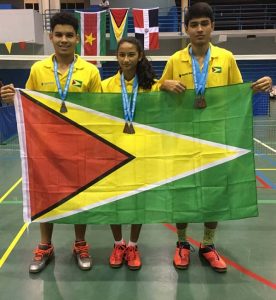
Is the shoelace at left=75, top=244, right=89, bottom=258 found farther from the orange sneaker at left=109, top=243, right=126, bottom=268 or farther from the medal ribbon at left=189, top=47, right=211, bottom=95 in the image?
the medal ribbon at left=189, top=47, right=211, bottom=95

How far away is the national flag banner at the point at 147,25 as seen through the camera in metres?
13.7

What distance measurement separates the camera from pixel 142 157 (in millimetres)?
2959

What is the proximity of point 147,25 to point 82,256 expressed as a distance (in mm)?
12017

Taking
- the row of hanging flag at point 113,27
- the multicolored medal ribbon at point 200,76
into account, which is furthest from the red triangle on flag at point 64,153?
the row of hanging flag at point 113,27

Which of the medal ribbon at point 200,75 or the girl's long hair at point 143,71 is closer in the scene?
the medal ribbon at point 200,75

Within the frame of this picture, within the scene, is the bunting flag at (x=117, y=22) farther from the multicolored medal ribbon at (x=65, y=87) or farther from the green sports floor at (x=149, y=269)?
the multicolored medal ribbon at (x=65, y=87)

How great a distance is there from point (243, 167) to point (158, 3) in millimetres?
17394

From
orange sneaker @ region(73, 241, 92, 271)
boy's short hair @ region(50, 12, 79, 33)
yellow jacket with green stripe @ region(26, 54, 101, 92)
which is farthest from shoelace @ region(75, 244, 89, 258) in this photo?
boy's short hair @ region(50, 12, 79, 33)

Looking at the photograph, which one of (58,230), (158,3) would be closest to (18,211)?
(58,230)

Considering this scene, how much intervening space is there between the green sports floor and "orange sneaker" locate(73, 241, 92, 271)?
0.05 meters

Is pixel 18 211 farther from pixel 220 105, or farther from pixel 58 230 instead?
pixel 220 105

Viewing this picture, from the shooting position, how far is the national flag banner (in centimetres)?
1366

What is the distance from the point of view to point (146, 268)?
10.4 feet

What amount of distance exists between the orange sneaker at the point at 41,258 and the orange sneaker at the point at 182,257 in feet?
3.62
